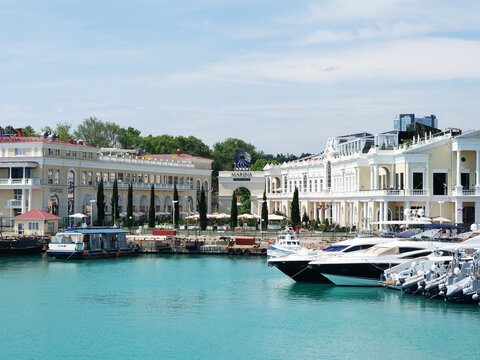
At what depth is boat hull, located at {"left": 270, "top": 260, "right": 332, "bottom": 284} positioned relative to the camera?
188 feet

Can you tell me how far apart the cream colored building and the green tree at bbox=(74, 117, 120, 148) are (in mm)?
29557

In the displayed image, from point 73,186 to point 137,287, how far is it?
49742 millimetres

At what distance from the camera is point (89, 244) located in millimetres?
77312

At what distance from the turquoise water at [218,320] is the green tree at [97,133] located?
8662cm

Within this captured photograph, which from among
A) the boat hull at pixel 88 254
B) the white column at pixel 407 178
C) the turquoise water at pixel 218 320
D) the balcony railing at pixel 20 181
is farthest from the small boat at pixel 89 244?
the white column at pixel 407 178

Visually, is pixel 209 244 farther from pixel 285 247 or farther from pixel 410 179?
pixel 410 179

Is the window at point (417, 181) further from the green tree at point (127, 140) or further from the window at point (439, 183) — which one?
the green tree at point (127, 140)

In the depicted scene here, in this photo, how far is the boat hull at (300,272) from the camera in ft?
188

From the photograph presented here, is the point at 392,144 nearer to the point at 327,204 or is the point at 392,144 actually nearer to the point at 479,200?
the point at 327,204

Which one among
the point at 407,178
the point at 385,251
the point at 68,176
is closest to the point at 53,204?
the point at 68,176

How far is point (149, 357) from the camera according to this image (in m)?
36.9

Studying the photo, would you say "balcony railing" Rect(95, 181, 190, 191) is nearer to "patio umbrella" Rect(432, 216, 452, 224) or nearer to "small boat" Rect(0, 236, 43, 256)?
"small boat" Rect(0, 236, 43, 256)

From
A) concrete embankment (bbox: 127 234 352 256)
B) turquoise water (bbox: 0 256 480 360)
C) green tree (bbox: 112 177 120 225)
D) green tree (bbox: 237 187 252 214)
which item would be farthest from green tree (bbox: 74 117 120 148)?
turquoise water (bbox: 0 256 480 360)

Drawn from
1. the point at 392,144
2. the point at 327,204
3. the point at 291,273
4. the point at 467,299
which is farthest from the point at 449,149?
the point at 467,299
